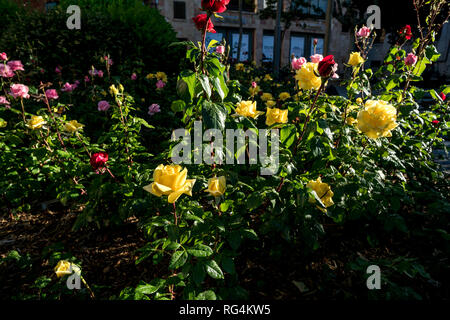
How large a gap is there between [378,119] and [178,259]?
1.33 m

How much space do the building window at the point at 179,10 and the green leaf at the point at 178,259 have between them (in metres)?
22.5

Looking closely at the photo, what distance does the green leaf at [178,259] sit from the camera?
3.92 feet

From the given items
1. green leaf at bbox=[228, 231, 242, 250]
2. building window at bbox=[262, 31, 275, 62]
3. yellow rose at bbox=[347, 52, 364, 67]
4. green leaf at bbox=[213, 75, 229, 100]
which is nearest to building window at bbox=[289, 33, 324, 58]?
building window at bbox=[262, 31, 275, 62]

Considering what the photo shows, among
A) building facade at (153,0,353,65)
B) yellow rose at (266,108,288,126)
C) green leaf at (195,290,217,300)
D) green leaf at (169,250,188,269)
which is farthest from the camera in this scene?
building facade at (153,0,353,65)

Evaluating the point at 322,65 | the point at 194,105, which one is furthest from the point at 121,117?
the point at 322,65

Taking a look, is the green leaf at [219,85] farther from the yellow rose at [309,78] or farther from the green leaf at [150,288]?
the green leaf at [150,288]

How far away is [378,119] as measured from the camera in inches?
60.4

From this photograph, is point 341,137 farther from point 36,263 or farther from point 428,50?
point 36,263

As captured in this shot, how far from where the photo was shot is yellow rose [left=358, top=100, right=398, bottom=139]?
1528mm

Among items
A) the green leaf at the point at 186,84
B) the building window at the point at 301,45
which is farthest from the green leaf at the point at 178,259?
the building window at the point at 301,45

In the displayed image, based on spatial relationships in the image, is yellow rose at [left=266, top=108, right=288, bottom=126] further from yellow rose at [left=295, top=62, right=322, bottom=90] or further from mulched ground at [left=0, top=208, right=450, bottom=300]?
mulched ground at [left=0, top=208, right=450, bottom=300]

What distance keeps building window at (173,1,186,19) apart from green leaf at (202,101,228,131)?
2204 centimetres

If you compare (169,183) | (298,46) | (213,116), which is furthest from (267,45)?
(169,183)
